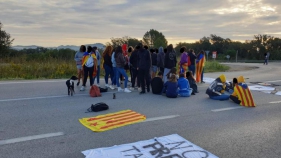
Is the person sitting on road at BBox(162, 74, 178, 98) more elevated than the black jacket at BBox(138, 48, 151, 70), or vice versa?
the black jacket at BBox(138, 48, 151, 70)

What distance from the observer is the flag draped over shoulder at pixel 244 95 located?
8383 mm

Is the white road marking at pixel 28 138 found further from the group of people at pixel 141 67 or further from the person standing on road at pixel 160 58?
the person standing on road at pixel 160 58

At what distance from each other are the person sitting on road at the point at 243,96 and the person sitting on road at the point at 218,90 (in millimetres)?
445

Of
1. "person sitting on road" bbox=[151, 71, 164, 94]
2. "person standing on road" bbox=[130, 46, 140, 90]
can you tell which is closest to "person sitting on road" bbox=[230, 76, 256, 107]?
"person sitting on road" bbox=[151, 71, 164, 94]

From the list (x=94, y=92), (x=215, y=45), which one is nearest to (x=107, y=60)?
(x=94, y=92)

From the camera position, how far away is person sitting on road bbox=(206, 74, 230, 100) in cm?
918

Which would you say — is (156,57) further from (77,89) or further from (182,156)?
(182,156)

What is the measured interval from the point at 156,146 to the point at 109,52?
22.6 feet

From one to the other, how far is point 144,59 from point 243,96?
3.80 metres

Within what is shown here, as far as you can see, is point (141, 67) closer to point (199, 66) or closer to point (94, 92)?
point (94, 92)

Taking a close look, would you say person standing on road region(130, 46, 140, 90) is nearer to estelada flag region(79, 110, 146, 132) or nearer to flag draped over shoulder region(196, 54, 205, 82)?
estelada flag region(79, 110, 146, 132)

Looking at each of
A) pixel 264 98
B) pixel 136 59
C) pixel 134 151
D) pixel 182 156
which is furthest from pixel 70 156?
pixel 264 98

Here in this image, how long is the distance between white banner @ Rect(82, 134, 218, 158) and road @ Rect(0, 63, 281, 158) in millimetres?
235

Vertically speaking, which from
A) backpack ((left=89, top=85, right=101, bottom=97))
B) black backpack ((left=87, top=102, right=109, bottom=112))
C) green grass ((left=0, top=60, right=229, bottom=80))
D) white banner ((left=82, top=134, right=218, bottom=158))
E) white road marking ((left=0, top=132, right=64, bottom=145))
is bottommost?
white banner ((left=82, top=134, right=218, bottom=158))
